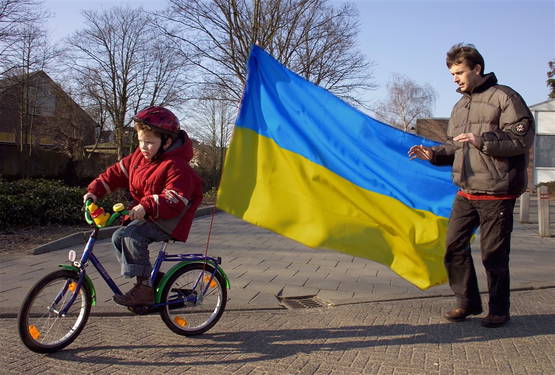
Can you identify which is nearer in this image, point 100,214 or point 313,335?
point 100,214

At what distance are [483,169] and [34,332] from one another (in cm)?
347


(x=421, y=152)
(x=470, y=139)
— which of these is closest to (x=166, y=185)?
(x=421, y=152)

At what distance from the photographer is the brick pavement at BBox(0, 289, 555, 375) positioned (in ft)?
10.9

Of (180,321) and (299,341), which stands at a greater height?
(180,321)

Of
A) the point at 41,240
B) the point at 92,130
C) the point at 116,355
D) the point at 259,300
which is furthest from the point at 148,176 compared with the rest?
the point at 92,130

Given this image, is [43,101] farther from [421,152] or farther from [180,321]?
[421,152]

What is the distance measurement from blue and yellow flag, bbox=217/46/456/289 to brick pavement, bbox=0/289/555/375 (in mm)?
546

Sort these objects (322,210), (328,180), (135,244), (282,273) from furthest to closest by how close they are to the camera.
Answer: (282,273), (328,180), (322,210), (135,244)

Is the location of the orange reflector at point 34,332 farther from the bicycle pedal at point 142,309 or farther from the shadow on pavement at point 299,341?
the bicycle pedal at point 142,309

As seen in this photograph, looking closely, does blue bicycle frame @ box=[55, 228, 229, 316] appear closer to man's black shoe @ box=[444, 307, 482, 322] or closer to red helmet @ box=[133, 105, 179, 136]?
red helmet @ box=[133, 105, 179, 136]

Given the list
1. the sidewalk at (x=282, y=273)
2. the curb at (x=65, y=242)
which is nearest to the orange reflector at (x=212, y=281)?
the sidewalk at (x=282, y=273)

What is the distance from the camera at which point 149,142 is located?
3760mm

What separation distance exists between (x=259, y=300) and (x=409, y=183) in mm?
1840

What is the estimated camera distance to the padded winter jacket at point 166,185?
3598 mm
